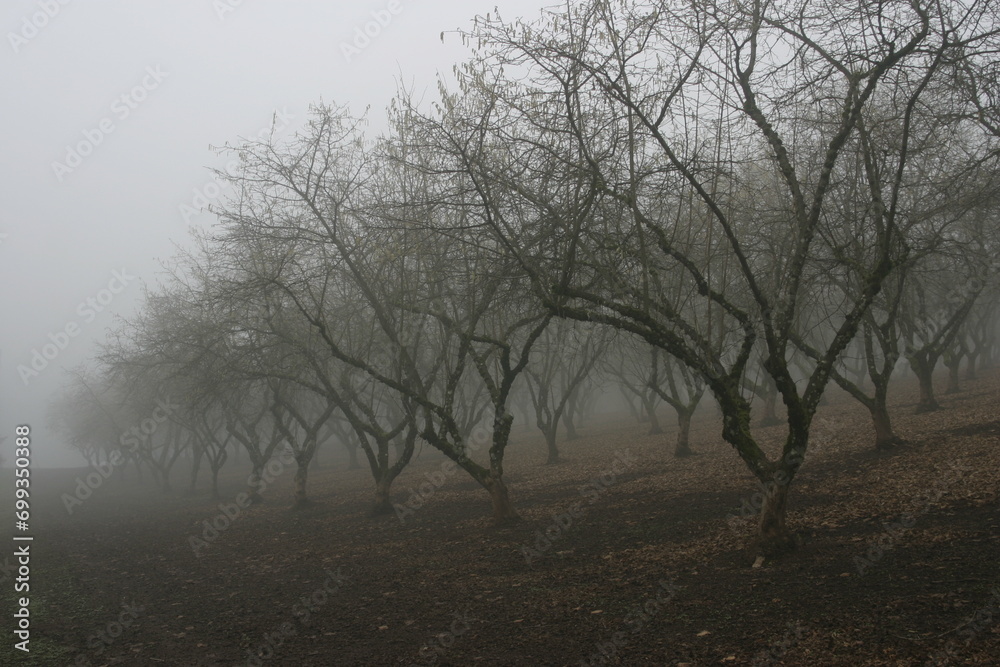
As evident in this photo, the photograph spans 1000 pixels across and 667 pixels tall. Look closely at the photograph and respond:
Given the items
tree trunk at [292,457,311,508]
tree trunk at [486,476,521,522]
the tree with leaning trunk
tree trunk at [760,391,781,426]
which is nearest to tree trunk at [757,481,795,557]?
the tree with leaning trunk

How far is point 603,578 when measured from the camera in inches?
336

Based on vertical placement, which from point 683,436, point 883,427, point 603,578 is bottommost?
point 603,578

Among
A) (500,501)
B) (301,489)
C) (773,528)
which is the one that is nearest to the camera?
(773,528)

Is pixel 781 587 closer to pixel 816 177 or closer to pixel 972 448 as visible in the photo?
pixel 972 448

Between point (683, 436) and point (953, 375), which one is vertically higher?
point (953, 375)

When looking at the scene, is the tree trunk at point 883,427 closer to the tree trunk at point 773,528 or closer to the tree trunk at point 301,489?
the tree trunk at point 773,528

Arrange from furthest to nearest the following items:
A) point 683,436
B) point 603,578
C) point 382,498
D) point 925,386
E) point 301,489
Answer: point 301,489, point 683,436, point 382,498, point 925,386, point 603,578

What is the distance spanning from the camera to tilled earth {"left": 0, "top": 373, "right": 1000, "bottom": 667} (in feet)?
19.1

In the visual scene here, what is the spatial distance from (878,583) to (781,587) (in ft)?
2.84

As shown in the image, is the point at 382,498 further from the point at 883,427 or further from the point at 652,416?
the point at 652,416

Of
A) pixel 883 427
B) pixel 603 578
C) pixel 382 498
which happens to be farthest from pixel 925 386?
pixel 382 498

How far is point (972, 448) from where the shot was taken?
35.0 feet

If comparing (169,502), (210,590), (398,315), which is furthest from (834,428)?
(169,502)

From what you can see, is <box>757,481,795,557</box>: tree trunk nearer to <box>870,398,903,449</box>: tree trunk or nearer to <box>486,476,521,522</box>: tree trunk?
<box>486,476,521,522</box>: tree trunk
